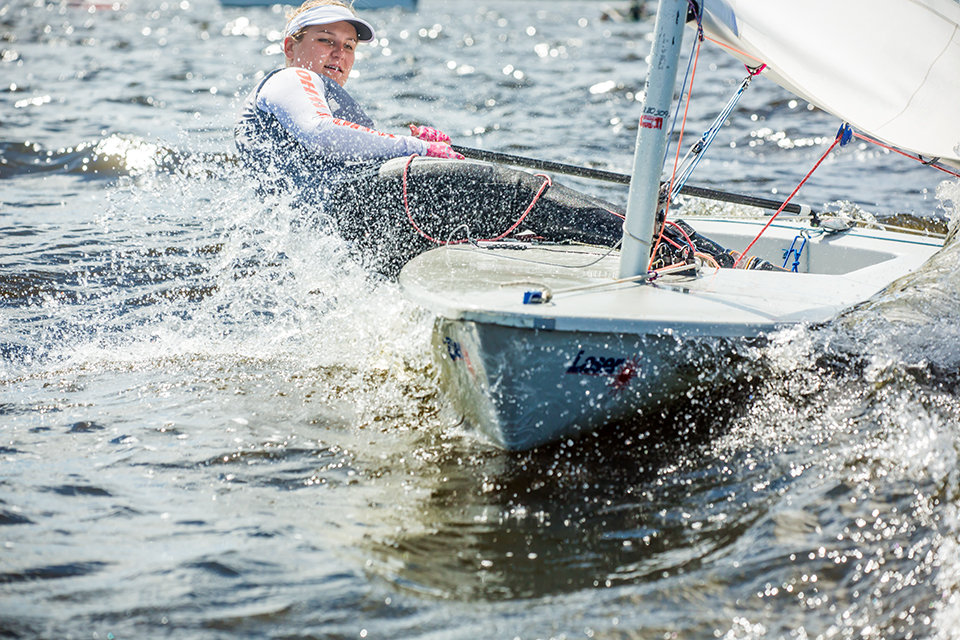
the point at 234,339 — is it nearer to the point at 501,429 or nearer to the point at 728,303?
the point at 501,429

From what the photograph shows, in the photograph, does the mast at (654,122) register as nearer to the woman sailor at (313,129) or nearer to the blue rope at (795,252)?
the woman sailor at (313,129)

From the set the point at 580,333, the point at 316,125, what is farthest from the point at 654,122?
the point at 316,125

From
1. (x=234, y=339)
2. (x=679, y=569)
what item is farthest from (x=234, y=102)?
(x=679, y=569)

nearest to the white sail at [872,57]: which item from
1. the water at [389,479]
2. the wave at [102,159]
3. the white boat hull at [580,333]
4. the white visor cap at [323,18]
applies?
the water at [389,479]

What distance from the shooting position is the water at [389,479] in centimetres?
253

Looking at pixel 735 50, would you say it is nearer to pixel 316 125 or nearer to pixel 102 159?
pixel 316 125

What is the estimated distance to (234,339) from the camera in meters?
4.56

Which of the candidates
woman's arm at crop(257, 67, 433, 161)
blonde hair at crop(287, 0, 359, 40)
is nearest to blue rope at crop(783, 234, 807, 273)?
woman's arm at crop(257, 67, 433, 161)

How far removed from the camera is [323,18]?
428 cm

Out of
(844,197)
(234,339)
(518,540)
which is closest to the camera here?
(518,540)

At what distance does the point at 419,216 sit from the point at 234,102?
368 inches

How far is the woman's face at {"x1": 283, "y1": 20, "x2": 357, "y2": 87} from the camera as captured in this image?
4.35m

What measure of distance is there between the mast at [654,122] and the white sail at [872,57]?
0.46m

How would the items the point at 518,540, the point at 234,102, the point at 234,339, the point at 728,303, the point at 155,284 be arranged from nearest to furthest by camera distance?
1. the point at 518,540
2. the point at 728,303
3. the point at 234,339
4. the point at 155,284
5. the point at 234,102
